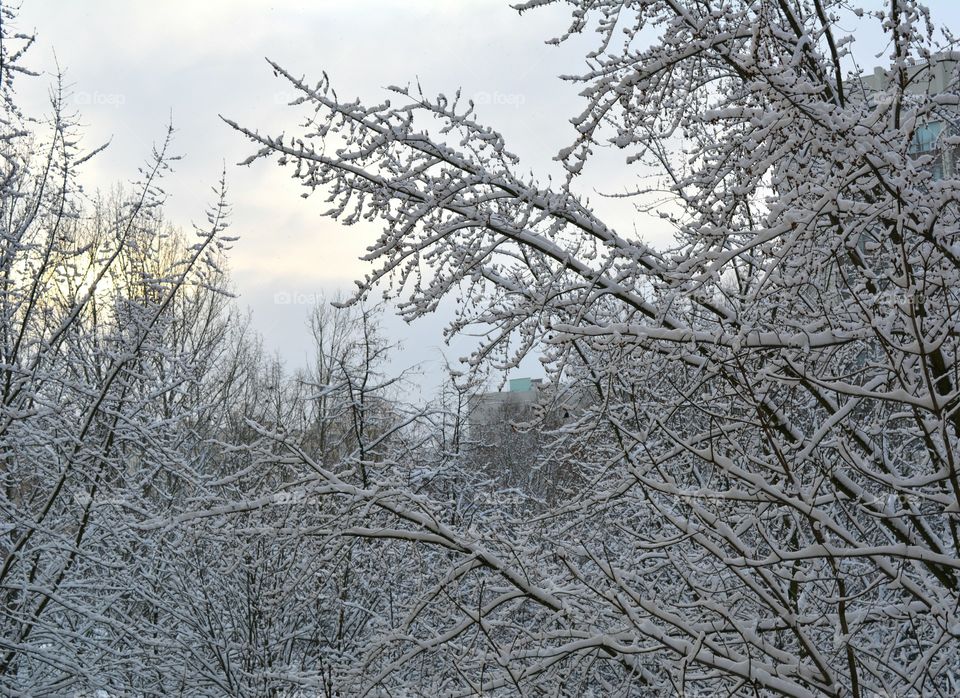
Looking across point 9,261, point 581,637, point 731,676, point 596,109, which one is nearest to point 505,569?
point 581,637

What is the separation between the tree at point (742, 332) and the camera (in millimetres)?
2584

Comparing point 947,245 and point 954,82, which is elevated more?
point 954,82

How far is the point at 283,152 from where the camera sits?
3658mm

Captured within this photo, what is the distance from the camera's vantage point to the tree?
2.58 meters

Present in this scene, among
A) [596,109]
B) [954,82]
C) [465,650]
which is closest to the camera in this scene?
[596,109]

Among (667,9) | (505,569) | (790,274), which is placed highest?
(667,9)

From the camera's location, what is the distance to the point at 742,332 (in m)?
2.88

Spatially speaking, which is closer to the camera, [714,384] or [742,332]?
[742,332]

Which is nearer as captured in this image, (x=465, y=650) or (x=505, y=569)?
(x=505, y=569)

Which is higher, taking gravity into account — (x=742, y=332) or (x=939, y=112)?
(x=939, y=112)

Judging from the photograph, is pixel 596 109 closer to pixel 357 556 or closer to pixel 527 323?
pixel 527 323

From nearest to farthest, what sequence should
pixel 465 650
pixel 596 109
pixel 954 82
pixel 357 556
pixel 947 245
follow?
pixel 947 245, pixel 596 109, pixel 954 82, pixel 465 650, pixel 357 556

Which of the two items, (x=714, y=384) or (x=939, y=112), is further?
(x=714, y=384)

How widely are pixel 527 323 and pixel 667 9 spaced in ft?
5.01
